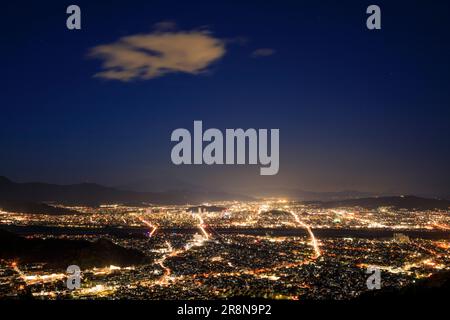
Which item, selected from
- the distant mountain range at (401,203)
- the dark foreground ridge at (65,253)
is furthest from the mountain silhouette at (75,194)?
the dark foreground ridge at (65,253)

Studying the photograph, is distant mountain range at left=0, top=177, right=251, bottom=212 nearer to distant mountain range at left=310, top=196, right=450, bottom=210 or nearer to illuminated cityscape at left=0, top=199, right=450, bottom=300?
distant mountain range at left=310, top=196, right=450, bottom=210

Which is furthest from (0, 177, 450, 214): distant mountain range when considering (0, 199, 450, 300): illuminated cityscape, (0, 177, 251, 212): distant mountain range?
(0, 199, 450, 300): illuminated cityscape

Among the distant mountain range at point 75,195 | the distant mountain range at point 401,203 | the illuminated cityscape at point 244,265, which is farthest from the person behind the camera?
the distant mountain range at point 75,195

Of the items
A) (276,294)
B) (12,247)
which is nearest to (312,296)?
(276,294)

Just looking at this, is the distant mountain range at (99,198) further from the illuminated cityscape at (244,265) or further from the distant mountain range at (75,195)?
the illuminated cityscape at (244,265)

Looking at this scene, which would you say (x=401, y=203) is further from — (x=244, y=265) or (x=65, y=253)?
(x=65, y=253)

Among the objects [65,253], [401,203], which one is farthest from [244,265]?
[401,203]
